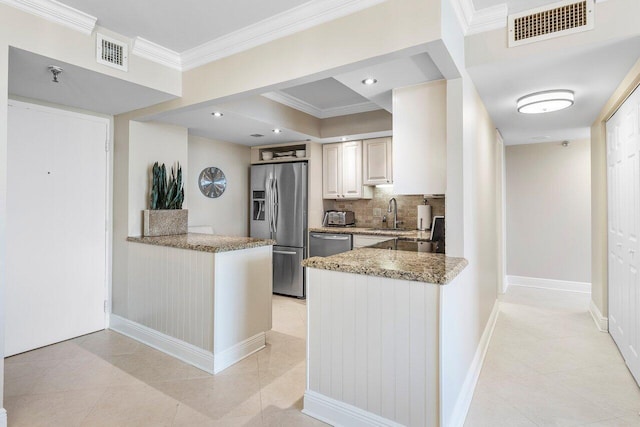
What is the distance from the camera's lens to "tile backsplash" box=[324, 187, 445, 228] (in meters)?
4.55

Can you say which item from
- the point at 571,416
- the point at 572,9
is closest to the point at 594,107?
the point at 572,9

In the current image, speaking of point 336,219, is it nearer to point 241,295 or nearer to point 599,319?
point 241,295

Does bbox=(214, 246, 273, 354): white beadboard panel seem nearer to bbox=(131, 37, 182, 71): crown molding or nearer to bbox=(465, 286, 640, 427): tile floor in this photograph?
bbox=(131, 37, 182, 71): crown molding

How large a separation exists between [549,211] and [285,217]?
151 inches

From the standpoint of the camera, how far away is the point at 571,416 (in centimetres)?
204

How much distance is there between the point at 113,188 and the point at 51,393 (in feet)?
6.03

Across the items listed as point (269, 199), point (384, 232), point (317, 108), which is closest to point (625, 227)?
point (384, 232)

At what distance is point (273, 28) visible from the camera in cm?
225

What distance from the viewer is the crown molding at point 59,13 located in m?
1.99

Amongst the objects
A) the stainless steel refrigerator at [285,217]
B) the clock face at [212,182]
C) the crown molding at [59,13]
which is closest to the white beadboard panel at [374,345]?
the crown molding at [59,13]

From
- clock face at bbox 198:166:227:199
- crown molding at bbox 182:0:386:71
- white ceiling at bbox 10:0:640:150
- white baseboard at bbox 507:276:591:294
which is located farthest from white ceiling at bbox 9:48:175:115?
white baseboard at bbox 507:276:591:294

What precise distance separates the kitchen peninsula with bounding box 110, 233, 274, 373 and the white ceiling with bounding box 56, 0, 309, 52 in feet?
5.06

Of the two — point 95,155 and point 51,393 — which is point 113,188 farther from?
point 51,393

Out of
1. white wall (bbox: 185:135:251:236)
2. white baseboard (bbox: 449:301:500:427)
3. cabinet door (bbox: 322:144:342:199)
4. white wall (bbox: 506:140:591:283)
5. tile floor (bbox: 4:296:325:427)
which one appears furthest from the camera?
white wall (bbox: 506:140:591:283)
